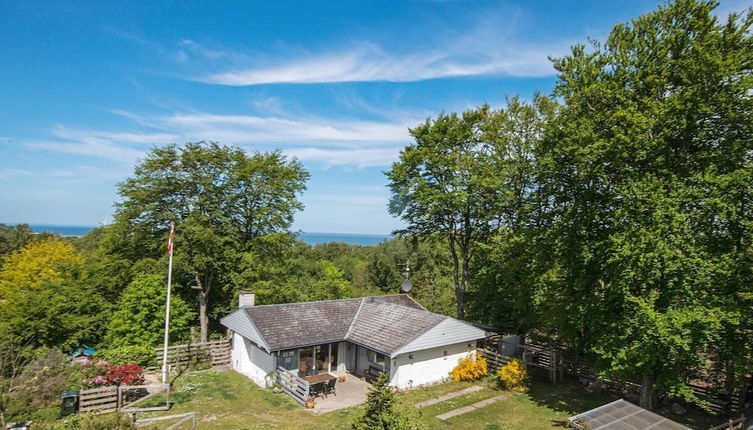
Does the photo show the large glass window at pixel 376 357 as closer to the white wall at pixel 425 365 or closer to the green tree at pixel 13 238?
the white wall at pixel 425 365

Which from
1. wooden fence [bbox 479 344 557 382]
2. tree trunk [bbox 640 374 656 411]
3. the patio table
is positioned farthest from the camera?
wooden fence [bbox 479 344 557 382]

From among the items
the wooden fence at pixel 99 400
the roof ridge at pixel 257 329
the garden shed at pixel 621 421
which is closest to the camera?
the garden shed at pixel 621 421

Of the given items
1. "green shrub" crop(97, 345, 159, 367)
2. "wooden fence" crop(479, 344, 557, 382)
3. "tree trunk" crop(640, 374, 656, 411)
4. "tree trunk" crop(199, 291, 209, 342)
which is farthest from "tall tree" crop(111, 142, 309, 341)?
"tree trunk" crop(640, 374, 656, 411)

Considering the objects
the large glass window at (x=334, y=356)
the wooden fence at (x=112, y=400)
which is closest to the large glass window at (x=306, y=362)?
the large glass window at (x=334, y=356)

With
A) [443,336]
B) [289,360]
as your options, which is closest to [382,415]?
[443,336]

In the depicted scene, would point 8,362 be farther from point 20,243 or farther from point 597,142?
point 20,243

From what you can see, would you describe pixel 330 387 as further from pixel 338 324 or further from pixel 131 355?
pixel 131 355

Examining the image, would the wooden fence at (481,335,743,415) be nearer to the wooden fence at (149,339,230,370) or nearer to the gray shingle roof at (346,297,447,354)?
the gray shingle roof at (346,297,447,354)
